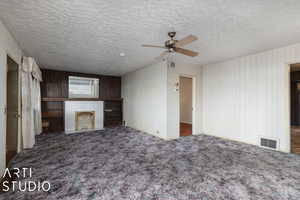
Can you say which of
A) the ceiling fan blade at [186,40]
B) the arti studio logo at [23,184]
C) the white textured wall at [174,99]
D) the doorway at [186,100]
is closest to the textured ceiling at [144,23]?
the ceiling fan blade at [186,40]

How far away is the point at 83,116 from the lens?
5.88 metres

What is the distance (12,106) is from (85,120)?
323 centimetres

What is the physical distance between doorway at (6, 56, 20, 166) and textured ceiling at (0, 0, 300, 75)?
0.62 m

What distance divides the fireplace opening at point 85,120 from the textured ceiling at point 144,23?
9.76ft

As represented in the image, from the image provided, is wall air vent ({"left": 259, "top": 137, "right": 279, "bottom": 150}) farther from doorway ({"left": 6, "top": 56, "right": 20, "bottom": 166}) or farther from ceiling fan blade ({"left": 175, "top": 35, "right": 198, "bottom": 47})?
doorway ({"left": 6, "top": 56, "right": 20, "bottom": 166})

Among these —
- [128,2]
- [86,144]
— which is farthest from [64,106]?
[128,2]

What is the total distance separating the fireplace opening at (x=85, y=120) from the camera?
18.8 feet

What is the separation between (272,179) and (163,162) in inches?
64.2

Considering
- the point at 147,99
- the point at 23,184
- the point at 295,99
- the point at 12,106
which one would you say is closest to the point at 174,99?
the point at 147,99

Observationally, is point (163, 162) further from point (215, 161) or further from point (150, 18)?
point (150, 18)

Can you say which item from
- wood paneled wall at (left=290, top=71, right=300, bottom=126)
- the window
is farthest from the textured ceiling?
wood paneled wall at (left=290, top=71, right=300, bottom=126)

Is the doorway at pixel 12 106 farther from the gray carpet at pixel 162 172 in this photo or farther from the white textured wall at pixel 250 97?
the white textured wall at pixel 250 97

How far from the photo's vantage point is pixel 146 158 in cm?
279

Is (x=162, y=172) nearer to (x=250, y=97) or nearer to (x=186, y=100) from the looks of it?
(x=250, y=97)
